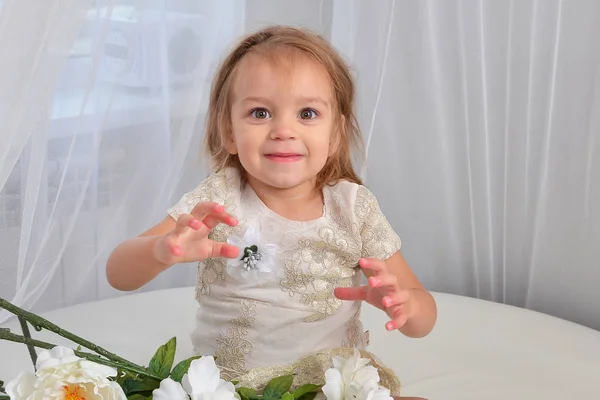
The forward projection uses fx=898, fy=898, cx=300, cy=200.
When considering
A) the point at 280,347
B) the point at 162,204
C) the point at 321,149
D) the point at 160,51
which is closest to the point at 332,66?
the point at 321,149

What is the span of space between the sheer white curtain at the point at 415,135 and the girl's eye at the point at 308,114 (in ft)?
1.56

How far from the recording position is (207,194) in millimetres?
1301

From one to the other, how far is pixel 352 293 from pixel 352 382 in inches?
11.7

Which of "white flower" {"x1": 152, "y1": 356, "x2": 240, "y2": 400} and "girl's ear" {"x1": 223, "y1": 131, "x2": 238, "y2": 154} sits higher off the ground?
"girl's ear" {"x1": 223, "y1": 131, "x2": 238, "y2": 154}

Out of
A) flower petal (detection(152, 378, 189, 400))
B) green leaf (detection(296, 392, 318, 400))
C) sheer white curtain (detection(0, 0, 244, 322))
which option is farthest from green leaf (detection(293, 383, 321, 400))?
sheer white curtain (detection(0, 0, 244, 322))

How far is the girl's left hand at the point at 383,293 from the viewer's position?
3.37ft

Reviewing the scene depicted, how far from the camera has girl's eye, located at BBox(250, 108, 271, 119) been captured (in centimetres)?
124

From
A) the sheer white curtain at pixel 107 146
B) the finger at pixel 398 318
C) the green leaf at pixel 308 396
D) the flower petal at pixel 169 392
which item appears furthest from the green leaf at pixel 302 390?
the sheer white curtain at pixel 107 146

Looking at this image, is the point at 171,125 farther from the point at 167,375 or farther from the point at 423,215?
the point at 167,375

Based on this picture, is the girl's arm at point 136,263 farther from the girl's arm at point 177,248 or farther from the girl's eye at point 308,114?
the girl's eye at point 308,114

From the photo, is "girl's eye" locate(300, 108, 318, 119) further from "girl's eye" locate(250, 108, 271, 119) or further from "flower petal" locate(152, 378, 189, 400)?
"flower petal" locate(152, 378, 189, 400)

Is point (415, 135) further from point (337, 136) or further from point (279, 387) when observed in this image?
point (279, 387)

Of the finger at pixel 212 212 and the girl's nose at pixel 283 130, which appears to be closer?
the finger at pixel 212 212

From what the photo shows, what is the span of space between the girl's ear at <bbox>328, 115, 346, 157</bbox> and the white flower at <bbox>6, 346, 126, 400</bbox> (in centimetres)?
71
